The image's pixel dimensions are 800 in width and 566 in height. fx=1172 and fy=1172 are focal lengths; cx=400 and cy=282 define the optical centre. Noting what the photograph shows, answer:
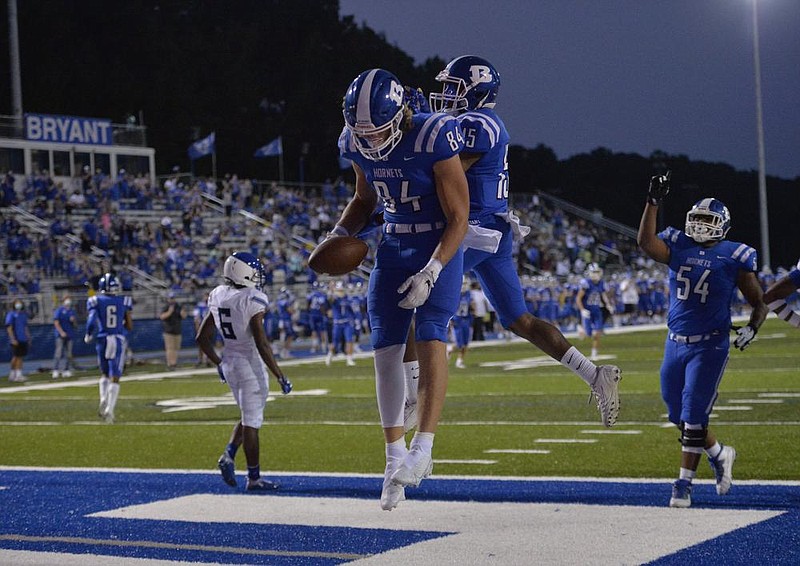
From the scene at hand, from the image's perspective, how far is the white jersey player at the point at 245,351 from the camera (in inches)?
352

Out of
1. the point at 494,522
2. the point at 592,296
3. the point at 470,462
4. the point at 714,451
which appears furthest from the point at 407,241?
the point at 592,296

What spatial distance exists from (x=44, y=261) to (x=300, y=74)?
33974 millimetres

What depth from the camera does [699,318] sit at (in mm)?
7512

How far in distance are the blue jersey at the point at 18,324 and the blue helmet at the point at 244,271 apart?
12870 millimetres

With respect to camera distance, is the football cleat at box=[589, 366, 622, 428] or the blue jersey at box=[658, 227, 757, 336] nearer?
the football cleat at box=[589, 366, 622, 428]

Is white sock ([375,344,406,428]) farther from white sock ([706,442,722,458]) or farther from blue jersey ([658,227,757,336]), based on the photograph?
white sock ([706,442,722,458])

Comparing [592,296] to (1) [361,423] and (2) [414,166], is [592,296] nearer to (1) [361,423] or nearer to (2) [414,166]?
(1) [361,423]

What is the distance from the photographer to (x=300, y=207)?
127ft

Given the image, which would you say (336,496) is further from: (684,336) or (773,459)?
(773,459)

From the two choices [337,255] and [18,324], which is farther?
[18,324]

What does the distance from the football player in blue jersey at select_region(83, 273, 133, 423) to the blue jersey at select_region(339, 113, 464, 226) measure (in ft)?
30.6

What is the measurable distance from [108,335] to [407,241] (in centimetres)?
950

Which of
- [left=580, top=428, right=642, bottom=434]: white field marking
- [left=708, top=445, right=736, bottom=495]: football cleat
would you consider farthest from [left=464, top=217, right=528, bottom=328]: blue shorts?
[left=580, top=428, right=642, bottom=434]: white field marking

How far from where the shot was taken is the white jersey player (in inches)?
352
